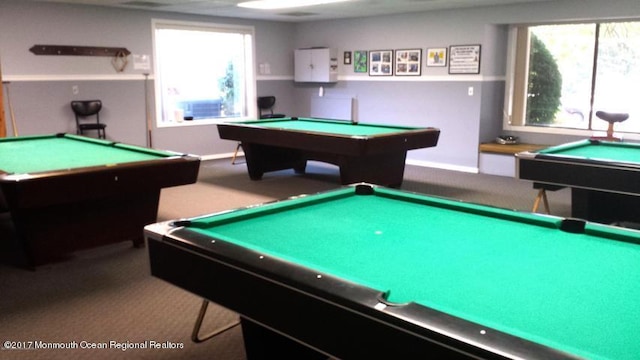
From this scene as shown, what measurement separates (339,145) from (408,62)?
10.5 ft

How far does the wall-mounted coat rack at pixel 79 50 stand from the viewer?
6.75 metres

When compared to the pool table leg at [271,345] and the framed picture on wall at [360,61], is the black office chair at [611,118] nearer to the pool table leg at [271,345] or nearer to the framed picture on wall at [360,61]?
the framed picture on wall at [360,61]

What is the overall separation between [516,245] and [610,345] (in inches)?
29.4

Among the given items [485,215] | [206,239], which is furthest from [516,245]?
[206,239]

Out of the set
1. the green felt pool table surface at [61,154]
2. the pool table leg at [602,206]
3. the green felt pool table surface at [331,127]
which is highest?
the green felt pool table surface at [331,127]

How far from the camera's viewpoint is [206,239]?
6.45 ft

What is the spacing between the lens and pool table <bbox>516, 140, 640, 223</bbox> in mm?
3621

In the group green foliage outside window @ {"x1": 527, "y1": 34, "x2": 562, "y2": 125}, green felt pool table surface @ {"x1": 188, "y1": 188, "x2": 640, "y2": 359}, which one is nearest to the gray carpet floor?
green felt pool table surface @ {"x1": 188, "y1": 188, "x2": 640, "y2": 359}

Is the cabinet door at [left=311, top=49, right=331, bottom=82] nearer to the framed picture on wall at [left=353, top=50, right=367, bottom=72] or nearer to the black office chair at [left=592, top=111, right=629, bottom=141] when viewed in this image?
the framed picture on wall at [left=353, top=50, right=367, bottom=72]

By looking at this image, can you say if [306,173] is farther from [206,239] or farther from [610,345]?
[610,345]

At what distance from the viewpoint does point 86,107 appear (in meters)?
7.05

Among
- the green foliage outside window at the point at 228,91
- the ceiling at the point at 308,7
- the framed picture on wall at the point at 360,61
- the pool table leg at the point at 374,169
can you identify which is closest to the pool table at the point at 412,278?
the pool table leg at the point at 374,169

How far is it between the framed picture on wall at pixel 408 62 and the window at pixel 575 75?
128 centimetres

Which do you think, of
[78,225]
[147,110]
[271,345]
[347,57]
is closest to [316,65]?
[347,57]
